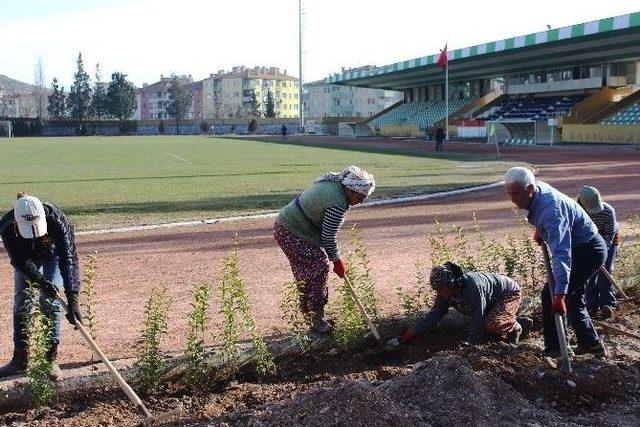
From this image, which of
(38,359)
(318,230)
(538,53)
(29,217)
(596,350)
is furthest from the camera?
(538,53)

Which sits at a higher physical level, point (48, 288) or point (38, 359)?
point (48, 288)

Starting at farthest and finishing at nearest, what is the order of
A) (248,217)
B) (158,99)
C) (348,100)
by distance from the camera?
1. (158,99)
2. (348,100)
3. (248,217)

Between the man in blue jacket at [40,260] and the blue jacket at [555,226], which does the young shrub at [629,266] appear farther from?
the man in blue jacket at [40,260]

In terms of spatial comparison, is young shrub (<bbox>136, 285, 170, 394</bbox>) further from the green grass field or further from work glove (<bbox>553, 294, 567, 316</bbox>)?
the green grass field

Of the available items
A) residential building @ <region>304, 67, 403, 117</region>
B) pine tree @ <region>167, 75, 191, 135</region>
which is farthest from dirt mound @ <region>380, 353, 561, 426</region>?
residential building @ <region>304, 67, 403, 117</region>

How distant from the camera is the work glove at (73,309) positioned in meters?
5.47

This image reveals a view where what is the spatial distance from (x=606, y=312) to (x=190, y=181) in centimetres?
1903

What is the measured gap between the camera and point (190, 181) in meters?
25.1

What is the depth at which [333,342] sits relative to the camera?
6535 mm

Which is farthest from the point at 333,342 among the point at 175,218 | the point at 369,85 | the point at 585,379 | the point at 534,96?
the point at 369,85

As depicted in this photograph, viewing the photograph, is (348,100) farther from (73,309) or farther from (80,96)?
(73,309)

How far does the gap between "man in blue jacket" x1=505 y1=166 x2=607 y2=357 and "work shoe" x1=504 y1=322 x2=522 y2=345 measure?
302 millimetres

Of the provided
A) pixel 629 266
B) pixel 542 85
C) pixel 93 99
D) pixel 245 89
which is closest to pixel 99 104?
pixel 93 99

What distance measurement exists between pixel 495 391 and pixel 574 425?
1.83ft
